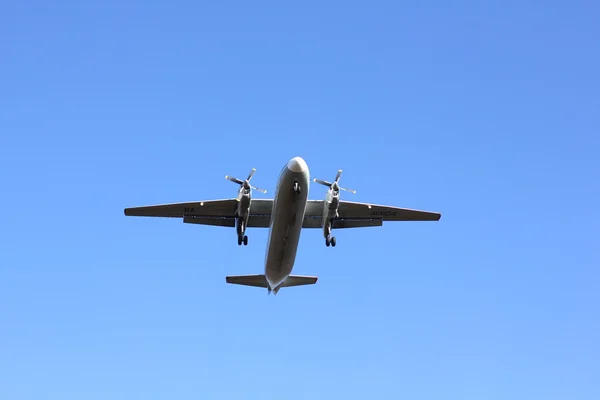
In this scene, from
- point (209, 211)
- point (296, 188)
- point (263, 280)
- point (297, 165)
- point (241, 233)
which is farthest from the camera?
point (263, 280)

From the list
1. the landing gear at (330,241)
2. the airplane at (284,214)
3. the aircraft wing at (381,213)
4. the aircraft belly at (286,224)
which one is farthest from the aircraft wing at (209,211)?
the aircraft wing at (381,213)

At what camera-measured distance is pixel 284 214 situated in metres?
33.8

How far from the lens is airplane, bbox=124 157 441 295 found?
110ft

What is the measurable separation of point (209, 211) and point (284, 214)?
616 cm

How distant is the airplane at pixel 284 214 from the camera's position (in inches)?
1321

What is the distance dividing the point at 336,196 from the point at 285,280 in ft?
17.9

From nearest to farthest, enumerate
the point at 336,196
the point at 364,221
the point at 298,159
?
the point at 298,159
the point at 336,196
the point at 364,221

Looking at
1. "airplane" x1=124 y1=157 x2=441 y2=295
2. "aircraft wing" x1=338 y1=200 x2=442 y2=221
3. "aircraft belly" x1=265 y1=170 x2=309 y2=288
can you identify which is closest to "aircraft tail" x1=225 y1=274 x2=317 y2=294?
"airplane" x1=124 y1=157 x2=441 y2=295

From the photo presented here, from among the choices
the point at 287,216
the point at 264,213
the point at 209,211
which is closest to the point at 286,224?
the point at 287,216

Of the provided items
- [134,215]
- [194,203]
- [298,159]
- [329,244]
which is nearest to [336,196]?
[329,244]

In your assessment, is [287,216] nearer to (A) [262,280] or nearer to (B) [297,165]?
(B) [297,165]

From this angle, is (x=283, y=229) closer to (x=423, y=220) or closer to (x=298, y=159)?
(x=298, y=159)

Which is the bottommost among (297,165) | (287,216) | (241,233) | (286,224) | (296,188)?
(241,233)

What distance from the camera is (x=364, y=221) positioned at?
132 ft
